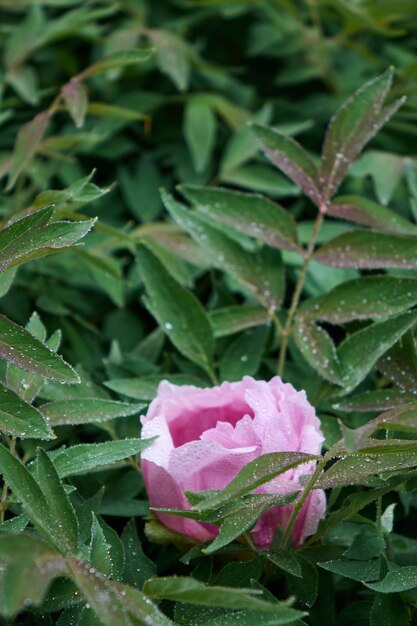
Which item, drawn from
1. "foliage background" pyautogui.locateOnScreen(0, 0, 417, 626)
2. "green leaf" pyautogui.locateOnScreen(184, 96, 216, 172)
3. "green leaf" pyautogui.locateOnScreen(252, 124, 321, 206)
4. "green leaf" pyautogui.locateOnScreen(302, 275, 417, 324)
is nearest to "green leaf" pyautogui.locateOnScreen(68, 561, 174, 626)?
"foliage background" pyautogui.locateOnScreen(0, 0, 417, 626)

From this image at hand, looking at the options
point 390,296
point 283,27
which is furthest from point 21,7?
point 390,296

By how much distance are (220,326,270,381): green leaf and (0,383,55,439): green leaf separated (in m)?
0.22

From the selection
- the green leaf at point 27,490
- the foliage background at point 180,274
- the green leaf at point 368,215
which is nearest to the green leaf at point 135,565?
the foliage background at point 180,274

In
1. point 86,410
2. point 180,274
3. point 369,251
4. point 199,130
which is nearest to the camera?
point 86,410

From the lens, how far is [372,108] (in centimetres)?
79

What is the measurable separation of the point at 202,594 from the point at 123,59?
0.54 metres

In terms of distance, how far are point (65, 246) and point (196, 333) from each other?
21 cm

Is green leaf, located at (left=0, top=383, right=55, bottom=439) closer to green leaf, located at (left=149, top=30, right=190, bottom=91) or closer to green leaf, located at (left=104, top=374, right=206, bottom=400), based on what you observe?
green leaf, located at (left=104, top=374, right=206, bottom=400)

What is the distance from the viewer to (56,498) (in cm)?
54

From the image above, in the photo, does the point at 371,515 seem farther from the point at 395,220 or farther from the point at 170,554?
the point at 395,220

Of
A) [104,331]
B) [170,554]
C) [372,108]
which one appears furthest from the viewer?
[104,331]

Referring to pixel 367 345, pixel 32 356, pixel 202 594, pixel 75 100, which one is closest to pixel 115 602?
pixel 202 594

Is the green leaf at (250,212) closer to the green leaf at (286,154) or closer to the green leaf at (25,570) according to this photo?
the green leaf at (286,154)

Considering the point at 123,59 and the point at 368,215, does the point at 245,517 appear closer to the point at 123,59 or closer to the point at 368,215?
the point at 368,215
